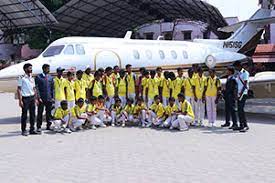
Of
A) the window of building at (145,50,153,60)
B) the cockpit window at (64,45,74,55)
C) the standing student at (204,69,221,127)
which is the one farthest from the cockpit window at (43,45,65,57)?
the standing student at (204,69,221,127)

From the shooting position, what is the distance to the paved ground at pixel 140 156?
6.89m

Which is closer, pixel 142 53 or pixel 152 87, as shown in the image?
pixel 152 87

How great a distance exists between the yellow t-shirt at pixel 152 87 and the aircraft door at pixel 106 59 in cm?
Answer: 257

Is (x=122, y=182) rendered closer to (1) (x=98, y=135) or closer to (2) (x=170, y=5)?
(1) (x=98, y=135)

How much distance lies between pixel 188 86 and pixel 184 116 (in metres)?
1.13

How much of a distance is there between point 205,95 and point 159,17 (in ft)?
112

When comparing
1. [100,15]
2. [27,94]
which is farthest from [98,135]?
[100,15]

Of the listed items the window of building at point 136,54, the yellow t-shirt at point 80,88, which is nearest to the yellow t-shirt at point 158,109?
the yellow t-shirt at point 80,88

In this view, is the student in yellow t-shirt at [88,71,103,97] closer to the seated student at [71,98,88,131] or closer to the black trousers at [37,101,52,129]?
the seated student at [71,98,88,131]

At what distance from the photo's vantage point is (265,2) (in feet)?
115

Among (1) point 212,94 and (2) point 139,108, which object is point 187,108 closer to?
(1) point 212,94

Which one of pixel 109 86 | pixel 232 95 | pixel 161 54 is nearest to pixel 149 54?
pixel 161 54

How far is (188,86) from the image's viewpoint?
1242 centimetres

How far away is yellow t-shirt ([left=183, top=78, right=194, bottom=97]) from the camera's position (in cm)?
1237
